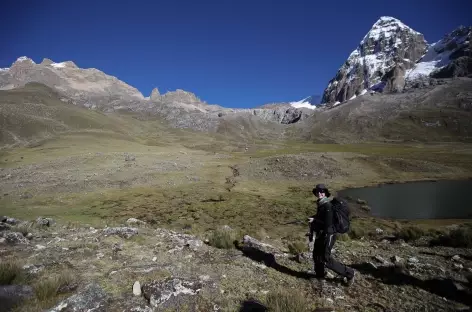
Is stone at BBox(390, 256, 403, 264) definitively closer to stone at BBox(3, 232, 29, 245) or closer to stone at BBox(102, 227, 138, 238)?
stone at BBox(102, 227, 138, 238)

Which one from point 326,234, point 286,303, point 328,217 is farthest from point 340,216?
point 286,303

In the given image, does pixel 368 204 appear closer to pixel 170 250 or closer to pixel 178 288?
pixel 170 250

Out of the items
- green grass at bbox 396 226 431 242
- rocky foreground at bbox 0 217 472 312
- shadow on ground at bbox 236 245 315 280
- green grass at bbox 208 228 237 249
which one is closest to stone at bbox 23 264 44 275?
rocky foreground at bbox 0 217 472 312

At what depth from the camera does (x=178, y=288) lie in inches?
365

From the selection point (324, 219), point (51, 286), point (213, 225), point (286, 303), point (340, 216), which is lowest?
point (213, 225)

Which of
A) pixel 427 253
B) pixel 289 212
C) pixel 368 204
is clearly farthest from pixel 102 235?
pixel 368 204

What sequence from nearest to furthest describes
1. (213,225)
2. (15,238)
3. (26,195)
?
(15,238) → (213,225) → (26,195)

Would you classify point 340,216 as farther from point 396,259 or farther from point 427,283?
point 396,259

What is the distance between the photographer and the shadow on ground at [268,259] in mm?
10835

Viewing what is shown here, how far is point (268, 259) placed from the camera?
40.6 ft

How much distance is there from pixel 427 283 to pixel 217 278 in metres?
6.72

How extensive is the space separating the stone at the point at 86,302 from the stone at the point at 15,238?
8381 millimetres

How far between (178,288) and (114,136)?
148 metres

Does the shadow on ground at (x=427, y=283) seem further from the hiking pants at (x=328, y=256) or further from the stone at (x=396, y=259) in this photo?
the hiking pants at (x=328, y=256)
